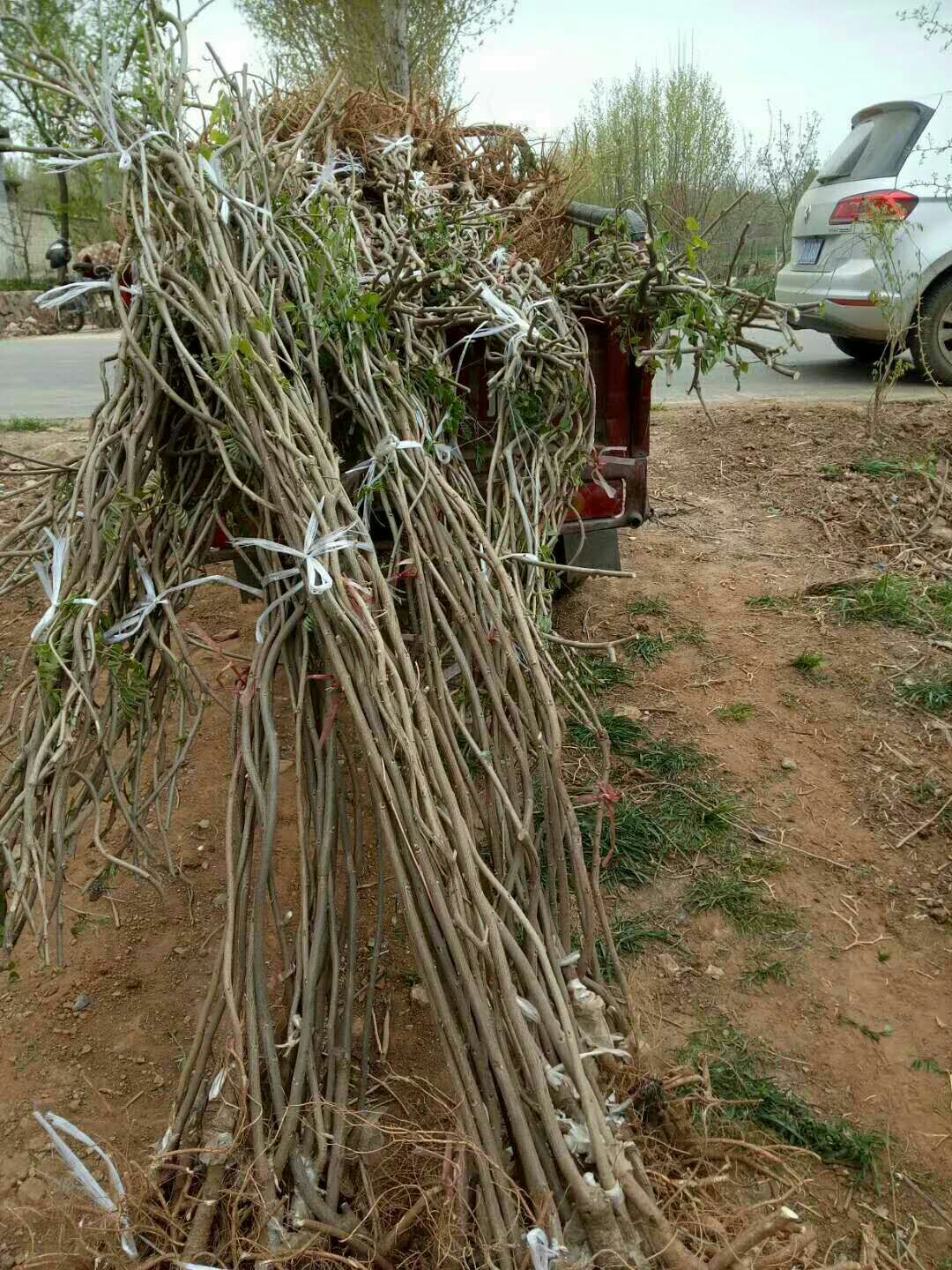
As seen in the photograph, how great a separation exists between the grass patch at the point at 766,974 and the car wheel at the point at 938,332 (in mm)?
5332

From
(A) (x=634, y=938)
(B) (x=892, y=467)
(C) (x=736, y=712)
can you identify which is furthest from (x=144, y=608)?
(B) (x=892, y=467)

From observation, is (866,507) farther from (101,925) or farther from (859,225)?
(101,925)

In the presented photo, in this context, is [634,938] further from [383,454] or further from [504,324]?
[504,324]

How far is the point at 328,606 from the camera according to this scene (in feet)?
5.67

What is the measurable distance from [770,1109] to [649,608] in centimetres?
236

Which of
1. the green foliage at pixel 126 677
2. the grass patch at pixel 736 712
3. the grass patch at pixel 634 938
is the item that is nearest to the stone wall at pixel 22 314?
the grass patch at pixel 736 712

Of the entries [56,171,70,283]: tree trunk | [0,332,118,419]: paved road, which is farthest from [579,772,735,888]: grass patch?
[56,171,70,283]: tree trunk

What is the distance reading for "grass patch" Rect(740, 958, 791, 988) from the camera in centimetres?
239

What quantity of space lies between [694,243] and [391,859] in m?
1.72

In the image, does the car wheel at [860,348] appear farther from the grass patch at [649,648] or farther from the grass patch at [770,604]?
the grass patch at [649,648]

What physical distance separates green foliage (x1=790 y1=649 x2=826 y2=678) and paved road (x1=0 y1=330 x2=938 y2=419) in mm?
2942

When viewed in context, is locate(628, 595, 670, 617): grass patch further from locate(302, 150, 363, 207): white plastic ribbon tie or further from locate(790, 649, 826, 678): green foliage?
locate(302, 150, 363, 207): white plastic ribbon tie

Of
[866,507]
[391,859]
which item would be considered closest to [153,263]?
[391,859]

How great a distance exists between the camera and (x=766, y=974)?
241 centimetres
